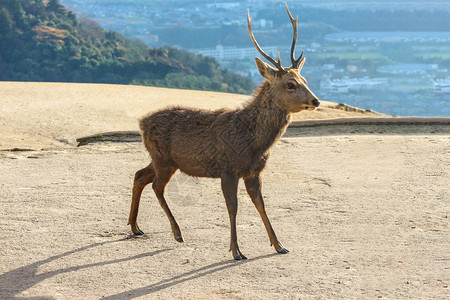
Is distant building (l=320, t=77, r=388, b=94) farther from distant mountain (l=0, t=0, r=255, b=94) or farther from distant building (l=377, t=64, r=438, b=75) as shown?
distant mountain (l=0, t=0, r=255, b=94)

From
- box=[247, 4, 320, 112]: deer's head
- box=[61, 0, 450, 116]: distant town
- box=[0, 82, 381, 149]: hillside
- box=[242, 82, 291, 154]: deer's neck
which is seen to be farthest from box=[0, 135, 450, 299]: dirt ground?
box=[61, 0, 450, 116]: distant town

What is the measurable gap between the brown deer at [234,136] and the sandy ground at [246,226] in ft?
1.50

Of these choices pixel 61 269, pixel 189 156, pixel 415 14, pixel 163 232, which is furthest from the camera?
pixel 415 14

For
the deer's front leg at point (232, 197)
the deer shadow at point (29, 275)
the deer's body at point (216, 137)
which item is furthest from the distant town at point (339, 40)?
the deer shadow at point (29, 275)

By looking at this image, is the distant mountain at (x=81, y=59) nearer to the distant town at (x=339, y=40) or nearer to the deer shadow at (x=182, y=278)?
the distant town at (x=339, y=40)

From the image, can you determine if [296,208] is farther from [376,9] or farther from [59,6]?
[376,9]

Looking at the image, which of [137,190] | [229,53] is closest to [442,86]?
[229,53]

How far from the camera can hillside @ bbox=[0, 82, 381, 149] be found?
470 inches

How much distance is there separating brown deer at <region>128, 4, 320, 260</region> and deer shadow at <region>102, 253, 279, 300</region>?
13 centimetres

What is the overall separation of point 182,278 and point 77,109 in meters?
8.72

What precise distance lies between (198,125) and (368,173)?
3461mm

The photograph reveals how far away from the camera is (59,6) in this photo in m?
33.9

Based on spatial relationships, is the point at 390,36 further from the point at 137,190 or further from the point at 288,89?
the point at 288,89

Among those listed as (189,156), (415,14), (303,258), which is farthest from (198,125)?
(415,14)
